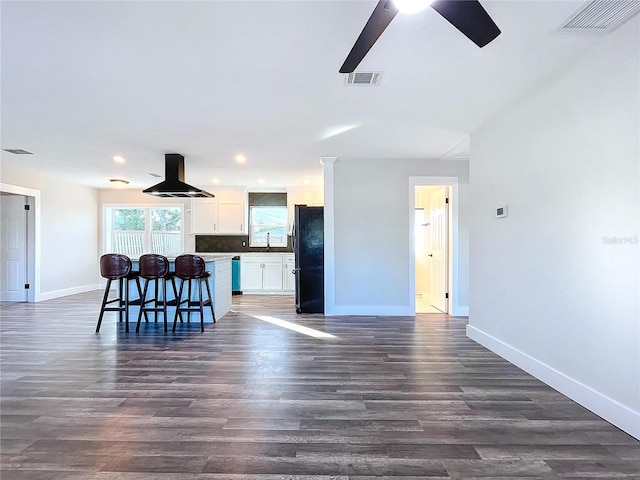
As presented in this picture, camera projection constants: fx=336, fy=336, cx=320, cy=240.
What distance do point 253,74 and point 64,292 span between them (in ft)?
23.7

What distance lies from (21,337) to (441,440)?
186 inches

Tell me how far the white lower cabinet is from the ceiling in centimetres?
355

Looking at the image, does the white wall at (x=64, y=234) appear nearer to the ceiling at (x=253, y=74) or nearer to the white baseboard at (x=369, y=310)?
the ceiling at (x=253, y=74)

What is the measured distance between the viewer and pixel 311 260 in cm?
548

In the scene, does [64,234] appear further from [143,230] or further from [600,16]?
[600,16]

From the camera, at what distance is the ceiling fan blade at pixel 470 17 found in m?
1.46

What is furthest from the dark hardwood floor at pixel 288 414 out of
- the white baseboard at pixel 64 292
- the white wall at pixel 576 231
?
Answer: the white baseboard at pixel 64 292

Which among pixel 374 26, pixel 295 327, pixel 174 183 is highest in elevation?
pixel 374 26

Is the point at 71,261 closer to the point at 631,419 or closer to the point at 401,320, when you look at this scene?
the point at 401,320

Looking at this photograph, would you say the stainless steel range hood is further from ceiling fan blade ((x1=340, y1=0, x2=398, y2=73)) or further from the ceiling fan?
the ceiling fan

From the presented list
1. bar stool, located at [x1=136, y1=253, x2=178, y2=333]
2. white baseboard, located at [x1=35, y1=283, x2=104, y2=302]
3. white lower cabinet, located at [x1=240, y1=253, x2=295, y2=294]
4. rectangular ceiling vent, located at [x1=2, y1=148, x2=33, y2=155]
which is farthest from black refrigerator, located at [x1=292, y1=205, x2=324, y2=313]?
white baseboard, located at [x1=35, y1=283, x2=104, y2=302]

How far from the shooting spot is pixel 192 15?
6.33 ft

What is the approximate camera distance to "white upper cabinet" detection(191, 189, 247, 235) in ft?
26.0

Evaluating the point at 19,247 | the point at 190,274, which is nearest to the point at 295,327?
the point at 190,274
